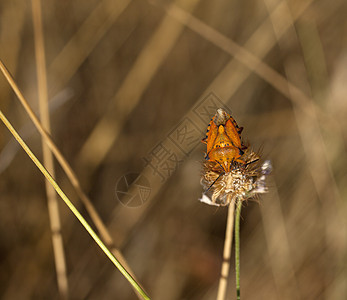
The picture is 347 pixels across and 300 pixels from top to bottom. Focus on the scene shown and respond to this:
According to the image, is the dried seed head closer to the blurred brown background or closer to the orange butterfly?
the orange butterfly

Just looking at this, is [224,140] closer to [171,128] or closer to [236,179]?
[236,179]

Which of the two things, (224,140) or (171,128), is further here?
(171,128)

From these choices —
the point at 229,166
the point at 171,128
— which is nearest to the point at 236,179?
the point at 229,166

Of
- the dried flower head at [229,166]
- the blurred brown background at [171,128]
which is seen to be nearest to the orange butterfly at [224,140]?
the dried flower head at [229,166]

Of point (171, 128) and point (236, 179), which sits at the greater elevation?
point (171, 128)

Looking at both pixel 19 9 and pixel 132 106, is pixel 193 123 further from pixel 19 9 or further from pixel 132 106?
pixel 19 9

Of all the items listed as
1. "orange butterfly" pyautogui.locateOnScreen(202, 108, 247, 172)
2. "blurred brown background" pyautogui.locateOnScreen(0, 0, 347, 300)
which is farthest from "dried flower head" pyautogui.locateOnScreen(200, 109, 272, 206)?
"blurred brown background" pyautogui.locateOnScreen(0, 0, 347, 300)
